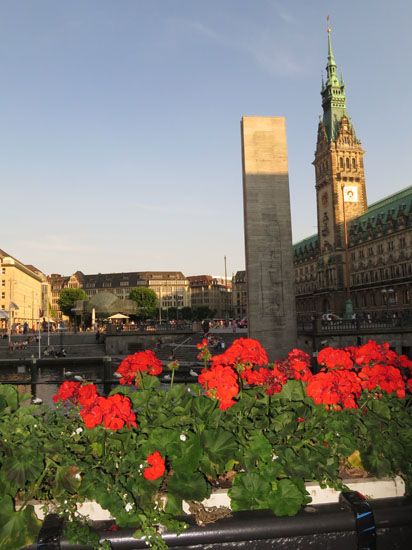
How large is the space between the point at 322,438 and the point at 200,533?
1.24 metres

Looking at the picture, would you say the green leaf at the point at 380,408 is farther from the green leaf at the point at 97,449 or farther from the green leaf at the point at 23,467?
the green leaf at the point at 23,467

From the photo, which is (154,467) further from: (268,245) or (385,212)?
(385,212)

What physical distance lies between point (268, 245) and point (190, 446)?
15490 millimetres

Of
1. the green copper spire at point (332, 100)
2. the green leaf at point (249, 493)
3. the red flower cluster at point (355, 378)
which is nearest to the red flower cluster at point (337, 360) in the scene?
the red flower cluster at point (355, 378)

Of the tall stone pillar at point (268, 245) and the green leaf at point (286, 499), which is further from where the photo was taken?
the tall stone pillar at point (268, 245)

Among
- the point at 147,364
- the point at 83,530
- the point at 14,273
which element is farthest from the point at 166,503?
the point at 14,273

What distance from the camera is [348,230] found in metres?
106

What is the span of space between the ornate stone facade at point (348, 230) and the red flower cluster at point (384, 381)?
86.8 m

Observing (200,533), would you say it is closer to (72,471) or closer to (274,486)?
(274,486)

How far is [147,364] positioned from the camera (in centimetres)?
459

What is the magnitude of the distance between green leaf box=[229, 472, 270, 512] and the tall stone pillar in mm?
15039

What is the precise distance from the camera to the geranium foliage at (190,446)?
8.58 feet

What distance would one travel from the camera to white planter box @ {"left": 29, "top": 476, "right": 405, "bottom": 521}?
2.68 m

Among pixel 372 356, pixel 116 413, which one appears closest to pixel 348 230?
pixel 372 356
